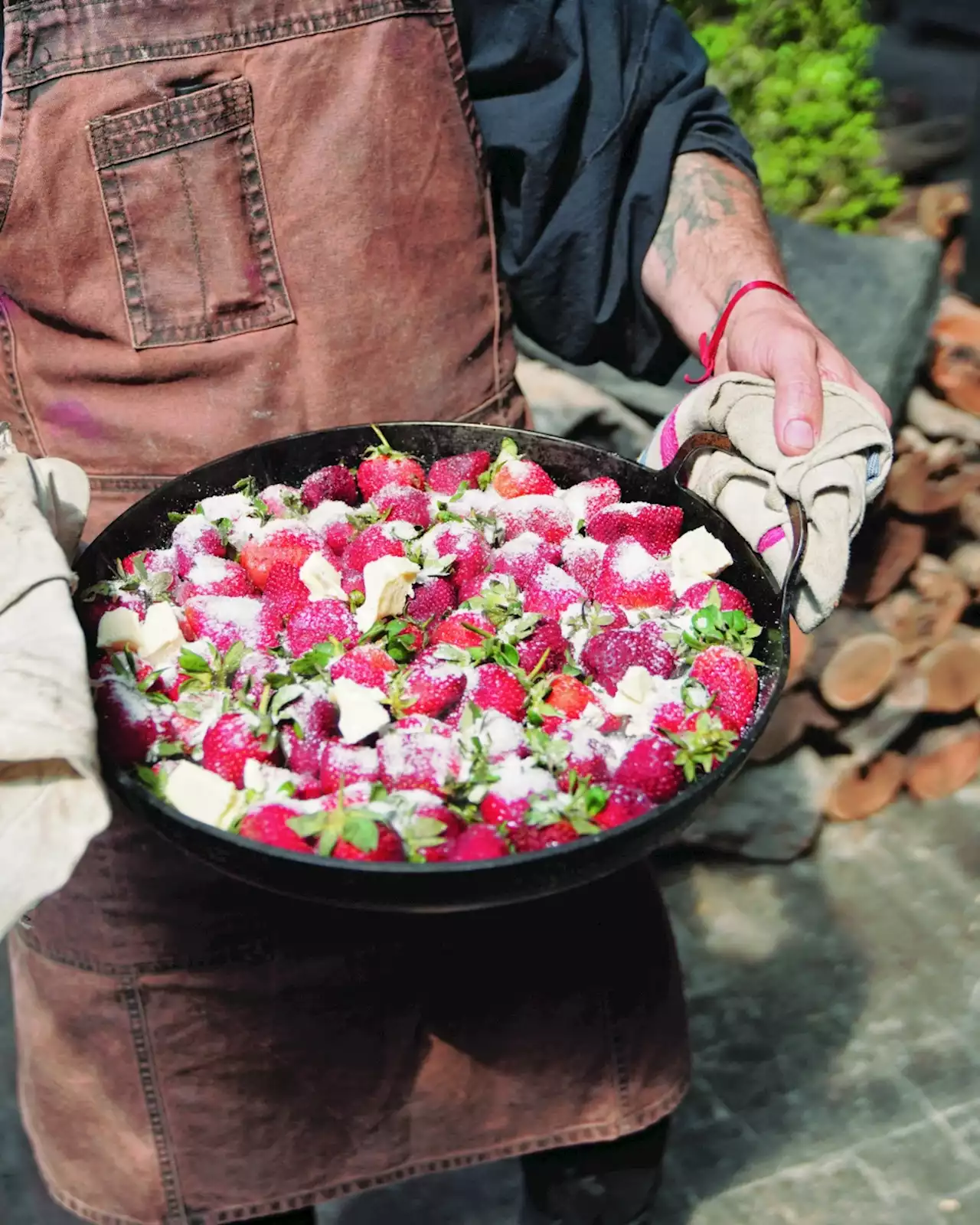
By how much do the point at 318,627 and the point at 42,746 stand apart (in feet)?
1.02

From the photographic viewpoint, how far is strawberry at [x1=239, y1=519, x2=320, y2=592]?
119cm

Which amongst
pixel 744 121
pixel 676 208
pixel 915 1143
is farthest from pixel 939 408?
pixel 915 1143

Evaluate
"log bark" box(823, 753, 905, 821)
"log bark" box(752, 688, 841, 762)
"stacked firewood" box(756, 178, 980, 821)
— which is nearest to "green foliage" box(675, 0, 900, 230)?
"stacked firewood" box(756, 178, 980, 821)

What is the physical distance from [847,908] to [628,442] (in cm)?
101

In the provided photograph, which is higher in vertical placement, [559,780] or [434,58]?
[434,58]

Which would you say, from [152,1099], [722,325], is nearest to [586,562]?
[722,325]

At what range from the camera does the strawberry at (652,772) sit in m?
0.96

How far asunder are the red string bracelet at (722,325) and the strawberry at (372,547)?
0.42 meters

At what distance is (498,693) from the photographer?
1.04m

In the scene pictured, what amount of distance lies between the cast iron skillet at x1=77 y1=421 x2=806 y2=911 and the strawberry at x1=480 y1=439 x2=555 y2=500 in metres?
0.04

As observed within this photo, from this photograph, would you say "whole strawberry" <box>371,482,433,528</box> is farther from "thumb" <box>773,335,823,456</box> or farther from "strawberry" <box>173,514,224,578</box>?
Answer: "thumb" <box>773,335,823,456</box>

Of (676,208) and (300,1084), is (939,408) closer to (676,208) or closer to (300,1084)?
(676,208)

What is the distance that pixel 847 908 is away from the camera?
2.44 m

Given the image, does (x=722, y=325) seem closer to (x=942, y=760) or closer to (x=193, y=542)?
(x=193, y=542)
